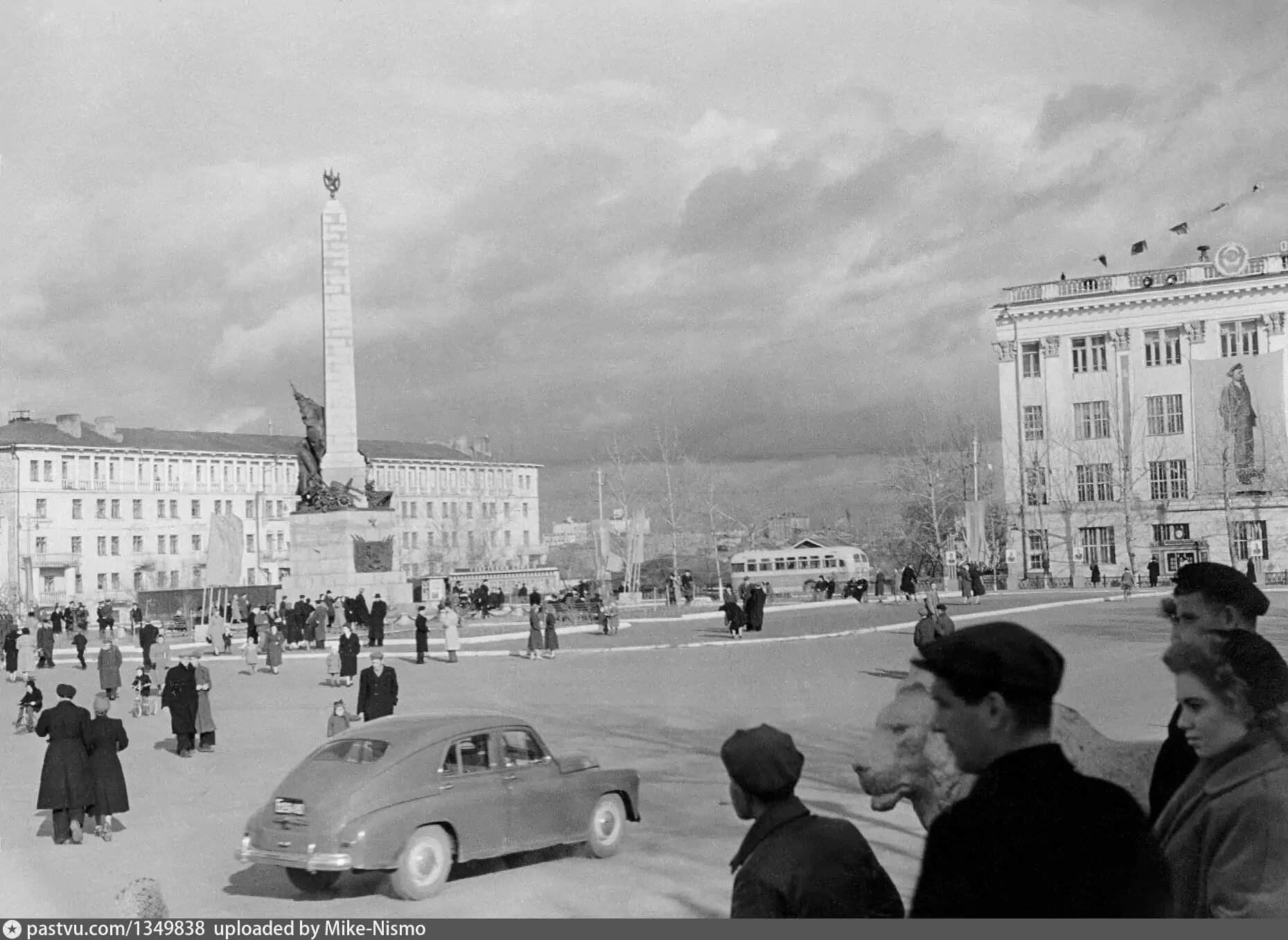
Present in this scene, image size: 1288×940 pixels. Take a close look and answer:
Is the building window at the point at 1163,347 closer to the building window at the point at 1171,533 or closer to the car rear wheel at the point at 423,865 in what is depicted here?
the building window at the point at 1171,533

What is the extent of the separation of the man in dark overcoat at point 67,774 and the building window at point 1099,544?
6112 centimetres

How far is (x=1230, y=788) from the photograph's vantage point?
362 centimetres

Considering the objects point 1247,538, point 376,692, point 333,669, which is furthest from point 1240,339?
point 376,692

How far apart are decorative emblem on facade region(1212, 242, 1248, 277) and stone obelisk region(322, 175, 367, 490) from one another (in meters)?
42.4

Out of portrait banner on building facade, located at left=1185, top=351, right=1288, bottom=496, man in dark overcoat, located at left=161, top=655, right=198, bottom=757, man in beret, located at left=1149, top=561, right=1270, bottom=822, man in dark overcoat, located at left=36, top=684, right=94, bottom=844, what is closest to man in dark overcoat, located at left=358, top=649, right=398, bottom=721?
man in dark overcoat, located at left=161, top=655, right=198, bottom=757

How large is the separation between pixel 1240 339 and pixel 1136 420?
19.6 ft

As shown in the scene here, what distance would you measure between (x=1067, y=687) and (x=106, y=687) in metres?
16.5

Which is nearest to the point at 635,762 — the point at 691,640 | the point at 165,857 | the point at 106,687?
the point at 165,857

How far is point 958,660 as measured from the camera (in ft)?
9.80

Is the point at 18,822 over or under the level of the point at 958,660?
under

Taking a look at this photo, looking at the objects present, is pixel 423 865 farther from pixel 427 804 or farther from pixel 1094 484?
pixel 1094 484

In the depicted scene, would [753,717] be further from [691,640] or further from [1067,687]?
[691,640]

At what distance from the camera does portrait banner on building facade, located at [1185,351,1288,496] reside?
5962 centimetres

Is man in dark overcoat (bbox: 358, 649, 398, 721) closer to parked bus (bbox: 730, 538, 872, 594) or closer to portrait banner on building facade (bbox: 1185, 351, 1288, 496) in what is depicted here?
portrait banner on building facade (bbox: 1185, 351, 1288, 496)
